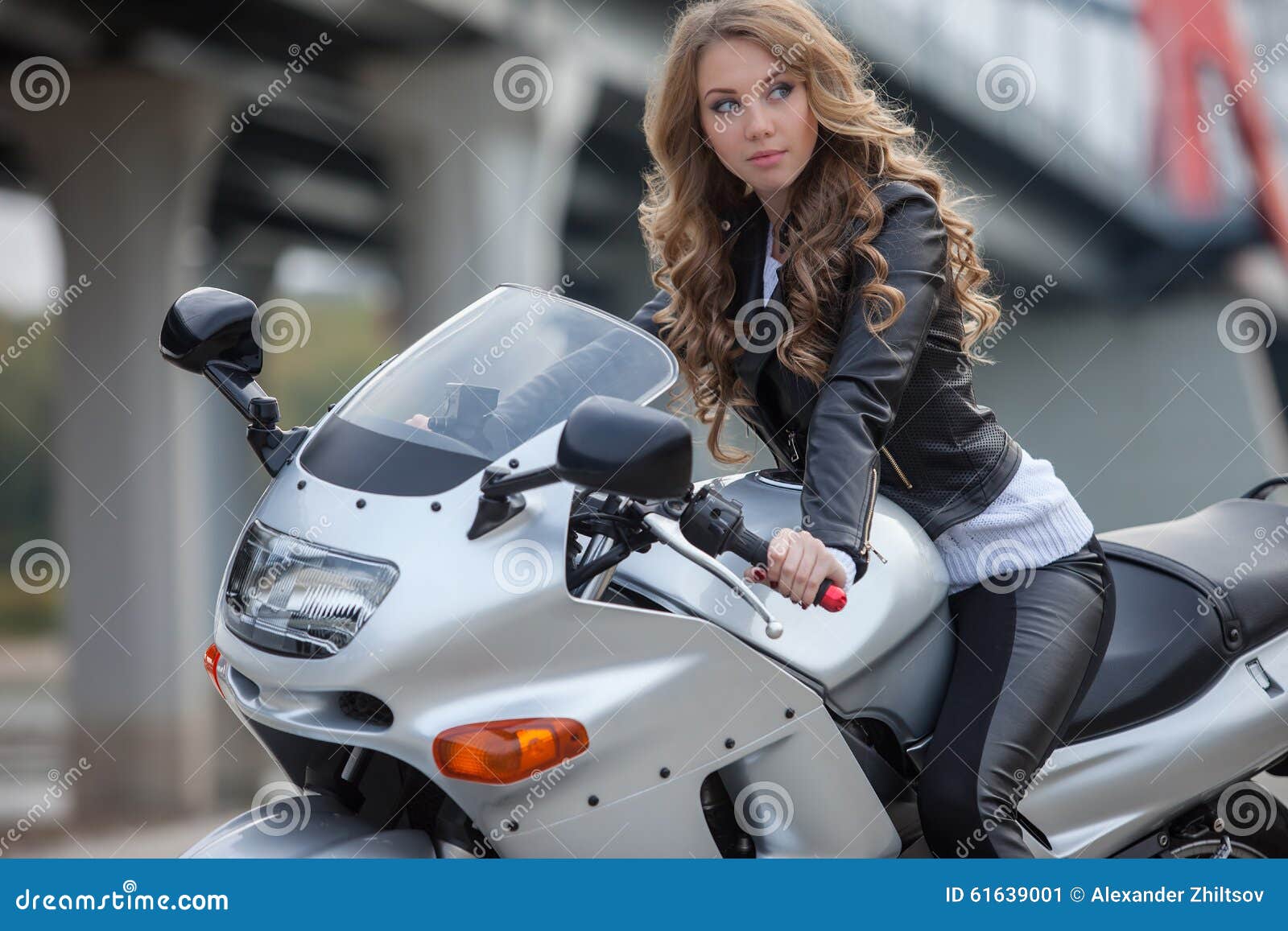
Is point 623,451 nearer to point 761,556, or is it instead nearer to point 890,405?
point 761,556

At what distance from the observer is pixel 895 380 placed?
204 cm

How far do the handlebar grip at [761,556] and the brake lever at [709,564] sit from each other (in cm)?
4

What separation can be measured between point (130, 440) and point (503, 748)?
10205mm

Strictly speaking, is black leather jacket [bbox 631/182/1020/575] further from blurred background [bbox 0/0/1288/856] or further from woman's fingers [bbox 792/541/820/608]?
blurred background [bbox 0/0/1288/856]

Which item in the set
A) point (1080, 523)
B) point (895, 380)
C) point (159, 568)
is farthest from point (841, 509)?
point (159, 568)

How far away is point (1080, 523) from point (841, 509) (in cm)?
65

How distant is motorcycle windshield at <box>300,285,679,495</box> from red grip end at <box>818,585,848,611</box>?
0.42 m

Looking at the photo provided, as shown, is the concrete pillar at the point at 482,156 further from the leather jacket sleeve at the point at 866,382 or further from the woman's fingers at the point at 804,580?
the woman's fingers at the point at 804,580

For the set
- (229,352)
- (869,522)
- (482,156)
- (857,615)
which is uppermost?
(869,522)

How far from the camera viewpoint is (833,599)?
5.73 ft

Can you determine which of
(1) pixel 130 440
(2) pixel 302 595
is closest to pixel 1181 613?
(2) pixel 302 595

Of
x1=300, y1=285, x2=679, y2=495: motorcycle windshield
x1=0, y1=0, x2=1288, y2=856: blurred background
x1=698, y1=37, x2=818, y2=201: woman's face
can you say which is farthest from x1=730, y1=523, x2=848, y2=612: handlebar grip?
x1=0, y1=0, x2=1288, y2=856: blurred background

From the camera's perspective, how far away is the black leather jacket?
6.40 ft
